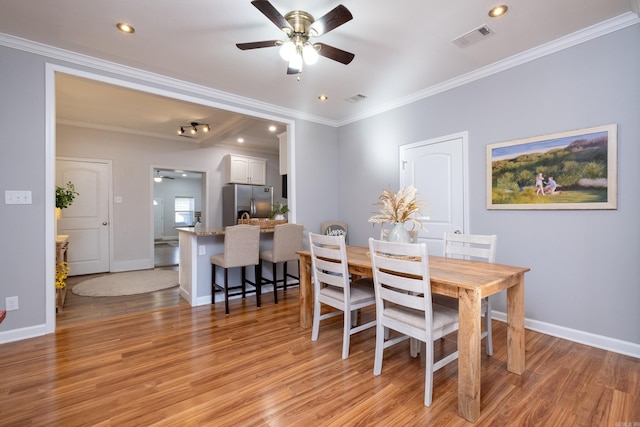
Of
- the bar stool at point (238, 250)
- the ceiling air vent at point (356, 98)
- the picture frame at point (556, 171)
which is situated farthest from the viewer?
the ceiling air vent at point (356, 98)

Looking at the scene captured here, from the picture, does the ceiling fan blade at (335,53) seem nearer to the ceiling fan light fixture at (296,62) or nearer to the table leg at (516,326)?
the ceiling fan light fixture at (296,62)

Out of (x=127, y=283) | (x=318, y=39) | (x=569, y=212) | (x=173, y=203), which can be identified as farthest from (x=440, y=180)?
(x=173, y=203)

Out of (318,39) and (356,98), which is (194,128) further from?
(318,39)

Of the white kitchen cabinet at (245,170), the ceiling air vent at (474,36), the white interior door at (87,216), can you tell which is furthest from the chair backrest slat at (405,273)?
the white interior door at (87,216)

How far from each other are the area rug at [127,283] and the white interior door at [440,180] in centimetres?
393

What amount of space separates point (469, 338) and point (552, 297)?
1.73 m

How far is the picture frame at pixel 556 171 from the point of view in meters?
2.37

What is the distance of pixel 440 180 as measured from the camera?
3.53 metres

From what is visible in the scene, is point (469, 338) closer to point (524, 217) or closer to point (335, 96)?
point (524, 217)

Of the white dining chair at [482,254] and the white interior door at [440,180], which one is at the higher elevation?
the white interior door at [440,180]

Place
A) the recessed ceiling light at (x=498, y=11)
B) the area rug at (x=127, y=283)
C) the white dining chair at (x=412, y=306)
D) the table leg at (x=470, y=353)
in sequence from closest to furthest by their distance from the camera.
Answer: the table leg at (x=470, y=353)
the white dining chair at (x=412, y=306)
the recessed ceiling light at (x=498, y=11)
the area rug at (x=127, y=283)

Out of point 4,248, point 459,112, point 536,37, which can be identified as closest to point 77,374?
point 4,248

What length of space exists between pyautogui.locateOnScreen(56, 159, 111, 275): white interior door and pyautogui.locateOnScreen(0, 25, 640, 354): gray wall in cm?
313

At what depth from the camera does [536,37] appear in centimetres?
253
